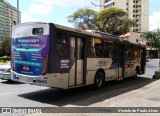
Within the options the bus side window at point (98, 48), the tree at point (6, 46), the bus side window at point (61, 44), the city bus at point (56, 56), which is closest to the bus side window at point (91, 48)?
the city bus at point (56, 56)

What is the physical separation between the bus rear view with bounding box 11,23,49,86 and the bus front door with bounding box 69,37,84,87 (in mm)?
1418

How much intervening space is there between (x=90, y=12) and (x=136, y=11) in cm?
8597

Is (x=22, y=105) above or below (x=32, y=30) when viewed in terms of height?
below

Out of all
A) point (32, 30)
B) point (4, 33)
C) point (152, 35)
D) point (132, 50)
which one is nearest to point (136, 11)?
point (4, 33)

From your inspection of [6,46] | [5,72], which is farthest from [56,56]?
[6,46]

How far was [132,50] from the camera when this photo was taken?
1877 centimetres

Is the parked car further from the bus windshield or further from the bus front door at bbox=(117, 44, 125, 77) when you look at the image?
the bus front door at bbox=(117, 44, 125, 77)

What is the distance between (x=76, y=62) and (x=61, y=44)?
1.27 meters

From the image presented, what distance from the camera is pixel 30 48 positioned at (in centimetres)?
1098

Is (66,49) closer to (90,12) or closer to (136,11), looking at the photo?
(90,12)

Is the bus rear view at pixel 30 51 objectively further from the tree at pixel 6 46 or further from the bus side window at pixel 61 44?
the tree at pixel 6 46

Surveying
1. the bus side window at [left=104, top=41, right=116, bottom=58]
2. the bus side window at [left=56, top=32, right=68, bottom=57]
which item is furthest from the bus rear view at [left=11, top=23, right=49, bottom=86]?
Answer: the bus side window at [left=104, top=41, right=116, bottom=58]

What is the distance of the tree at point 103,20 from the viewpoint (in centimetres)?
5394

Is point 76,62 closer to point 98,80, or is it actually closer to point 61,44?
point 61,44
